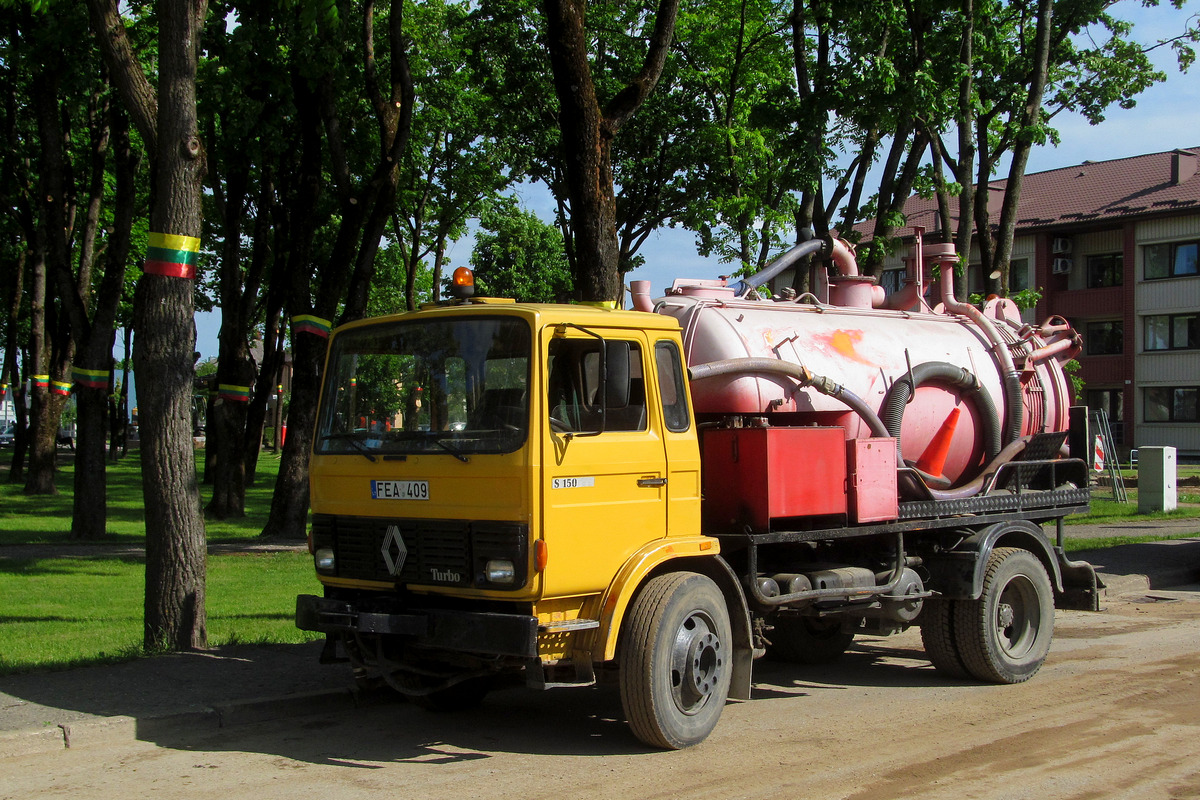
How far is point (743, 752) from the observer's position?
265 inches

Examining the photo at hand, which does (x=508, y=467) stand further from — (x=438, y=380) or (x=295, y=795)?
(x=295, y=795)

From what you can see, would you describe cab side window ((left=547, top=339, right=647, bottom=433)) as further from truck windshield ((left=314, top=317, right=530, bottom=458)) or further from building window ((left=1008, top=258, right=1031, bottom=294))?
building window ((left=1008, top=258, right=1031, bottom=294))

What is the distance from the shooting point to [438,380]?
6.80 meters

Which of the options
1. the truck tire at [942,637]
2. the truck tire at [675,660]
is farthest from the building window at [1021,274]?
the truck tire at [675,660]

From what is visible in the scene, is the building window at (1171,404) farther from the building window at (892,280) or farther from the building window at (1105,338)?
the building window at (892,280)

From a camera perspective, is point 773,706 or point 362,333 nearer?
point 362,333

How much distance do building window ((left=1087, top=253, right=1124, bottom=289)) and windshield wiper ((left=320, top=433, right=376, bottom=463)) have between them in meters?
45.2

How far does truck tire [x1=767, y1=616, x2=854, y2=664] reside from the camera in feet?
31.0

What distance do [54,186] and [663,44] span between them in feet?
38.9

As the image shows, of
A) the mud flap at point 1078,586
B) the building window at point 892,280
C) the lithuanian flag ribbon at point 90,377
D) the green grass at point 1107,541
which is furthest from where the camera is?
the building window at point 892,280

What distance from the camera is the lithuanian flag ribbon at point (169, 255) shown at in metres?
8.95

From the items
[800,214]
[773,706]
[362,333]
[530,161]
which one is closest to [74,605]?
[362,333]

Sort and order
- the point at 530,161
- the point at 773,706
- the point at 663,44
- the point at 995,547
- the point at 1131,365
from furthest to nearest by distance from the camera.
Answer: the point at 1131,365
the point at 530,161
the point at 663,44
the point at 995,547
the point at 773,706

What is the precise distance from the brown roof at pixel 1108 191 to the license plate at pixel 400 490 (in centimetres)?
3909
